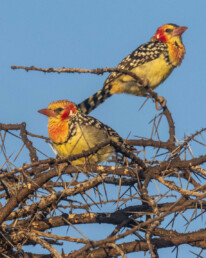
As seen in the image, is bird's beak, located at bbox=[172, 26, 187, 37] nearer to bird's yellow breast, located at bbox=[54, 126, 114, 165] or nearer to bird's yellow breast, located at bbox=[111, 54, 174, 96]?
bird's yellow breast, located at bbox=[111, 54, 174, 96]

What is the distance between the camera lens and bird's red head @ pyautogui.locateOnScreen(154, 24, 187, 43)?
8086 millimetres

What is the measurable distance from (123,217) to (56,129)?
138 centimetres

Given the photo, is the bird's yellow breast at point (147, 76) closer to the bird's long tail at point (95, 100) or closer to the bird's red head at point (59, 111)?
the bird's long tail at point (95, 100)

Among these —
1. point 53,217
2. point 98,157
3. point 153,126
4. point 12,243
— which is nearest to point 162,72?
point 98,157

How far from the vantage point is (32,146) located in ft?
14.5

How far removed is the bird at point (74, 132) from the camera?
16.4ft

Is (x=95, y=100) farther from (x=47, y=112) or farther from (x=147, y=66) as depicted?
(x=47, y=112)

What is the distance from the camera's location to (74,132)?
16.6 feet

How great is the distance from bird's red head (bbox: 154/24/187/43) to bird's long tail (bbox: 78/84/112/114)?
1.31m

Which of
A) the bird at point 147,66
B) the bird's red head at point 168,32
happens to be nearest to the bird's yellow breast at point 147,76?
the bird at point 147,66

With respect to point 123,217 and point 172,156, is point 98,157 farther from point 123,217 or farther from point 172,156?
point 172,156

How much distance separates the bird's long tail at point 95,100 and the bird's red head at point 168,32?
1.31 m

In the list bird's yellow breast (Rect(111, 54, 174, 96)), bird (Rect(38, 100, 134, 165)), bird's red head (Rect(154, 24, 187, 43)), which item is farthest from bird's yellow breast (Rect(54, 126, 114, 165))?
bird's red head (Rect(154, 24, 187, 43))

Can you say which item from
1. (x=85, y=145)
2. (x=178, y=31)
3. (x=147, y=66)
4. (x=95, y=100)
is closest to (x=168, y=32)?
(x=178, y=31)
